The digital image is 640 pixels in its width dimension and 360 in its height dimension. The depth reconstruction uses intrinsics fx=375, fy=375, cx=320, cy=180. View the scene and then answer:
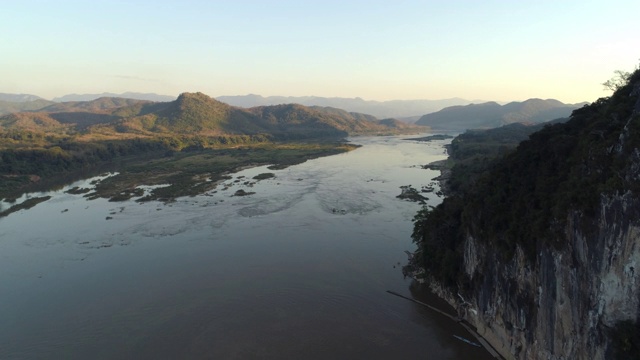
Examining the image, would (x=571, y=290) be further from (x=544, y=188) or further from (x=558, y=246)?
(x=544, y=188)

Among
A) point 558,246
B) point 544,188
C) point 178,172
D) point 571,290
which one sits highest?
point 544,188

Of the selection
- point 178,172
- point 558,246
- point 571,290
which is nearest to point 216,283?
point 558,246

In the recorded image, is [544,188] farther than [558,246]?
Yes

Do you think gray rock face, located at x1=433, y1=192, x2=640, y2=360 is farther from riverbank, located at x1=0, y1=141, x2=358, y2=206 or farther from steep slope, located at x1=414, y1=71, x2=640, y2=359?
riverbank, located at x1=0, y1=141, x2=358, y2=206

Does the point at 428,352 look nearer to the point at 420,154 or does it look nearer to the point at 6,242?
the point at 6,242

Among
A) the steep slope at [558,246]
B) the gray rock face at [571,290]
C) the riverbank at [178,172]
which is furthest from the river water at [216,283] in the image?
the riverbank at [178,172]

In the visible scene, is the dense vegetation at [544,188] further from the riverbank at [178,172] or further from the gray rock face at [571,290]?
the riverbank at [178,172]

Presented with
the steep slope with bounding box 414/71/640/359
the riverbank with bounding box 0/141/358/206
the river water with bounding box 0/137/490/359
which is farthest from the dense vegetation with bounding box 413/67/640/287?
the riverbank with bounding box 0/141/358/206
